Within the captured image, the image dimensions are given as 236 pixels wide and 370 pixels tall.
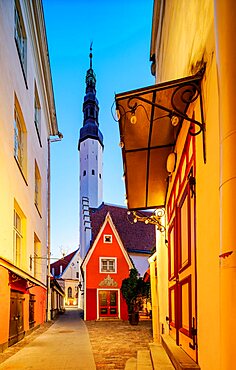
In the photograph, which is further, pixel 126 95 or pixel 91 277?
pixel 91 277

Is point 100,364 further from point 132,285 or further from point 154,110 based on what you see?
point 132,285

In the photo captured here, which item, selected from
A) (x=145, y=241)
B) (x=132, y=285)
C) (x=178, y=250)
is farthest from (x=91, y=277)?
(x=178, y=250)

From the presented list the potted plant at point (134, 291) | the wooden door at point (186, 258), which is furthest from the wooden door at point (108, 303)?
the wooden door at point (186, 258)

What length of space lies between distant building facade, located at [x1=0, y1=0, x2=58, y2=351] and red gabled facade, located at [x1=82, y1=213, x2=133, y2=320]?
5.94 metres

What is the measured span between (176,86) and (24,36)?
1164 cm

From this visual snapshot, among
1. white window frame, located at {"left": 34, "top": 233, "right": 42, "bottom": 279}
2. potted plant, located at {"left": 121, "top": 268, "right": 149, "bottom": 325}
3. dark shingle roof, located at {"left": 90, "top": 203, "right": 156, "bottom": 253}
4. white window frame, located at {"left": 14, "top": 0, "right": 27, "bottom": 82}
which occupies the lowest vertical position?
potted plant, located at {"left": 121, "top": 268, "right": 149, "bottom": 325}

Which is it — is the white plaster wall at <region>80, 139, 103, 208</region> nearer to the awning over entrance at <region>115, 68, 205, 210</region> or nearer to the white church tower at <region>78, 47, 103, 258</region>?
the white church tower at <region>78, 47, 103, 258</region>

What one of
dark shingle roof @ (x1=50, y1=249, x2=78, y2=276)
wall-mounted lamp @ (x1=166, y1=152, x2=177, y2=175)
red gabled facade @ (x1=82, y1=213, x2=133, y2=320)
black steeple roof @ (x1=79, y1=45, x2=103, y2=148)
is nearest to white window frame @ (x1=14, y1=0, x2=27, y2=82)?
wall-mounted lamp @ (x1=166, y1=152, x2=177, y2=175)

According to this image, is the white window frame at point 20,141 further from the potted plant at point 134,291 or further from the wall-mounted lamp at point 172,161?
the potted plant at point 134,291

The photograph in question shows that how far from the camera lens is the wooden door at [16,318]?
33.6 feet

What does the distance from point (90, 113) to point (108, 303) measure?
29295mm

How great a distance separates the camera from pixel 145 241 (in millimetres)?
33062

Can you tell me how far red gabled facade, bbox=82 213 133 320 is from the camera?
26156 mm

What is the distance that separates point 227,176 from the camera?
6.57 ft
